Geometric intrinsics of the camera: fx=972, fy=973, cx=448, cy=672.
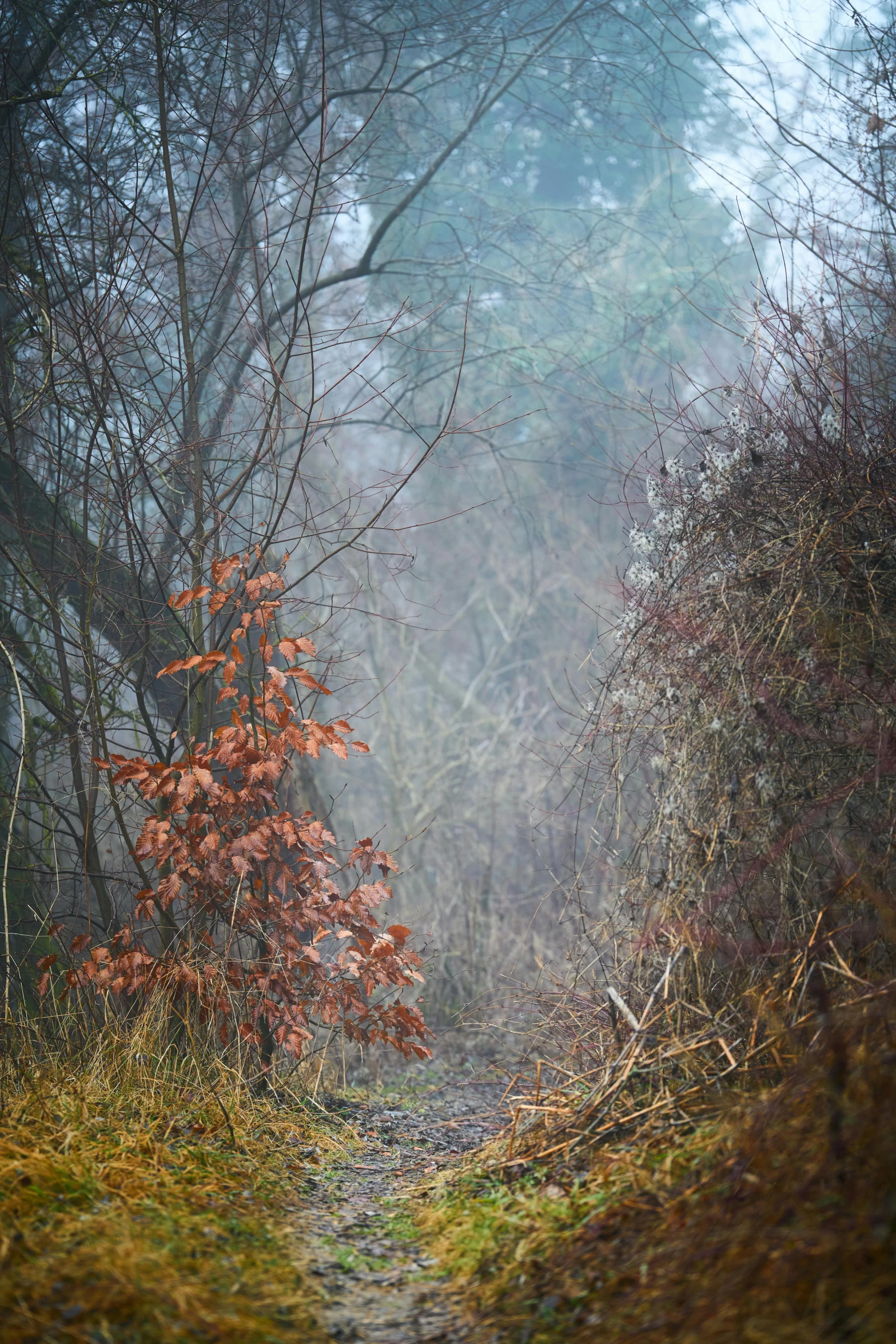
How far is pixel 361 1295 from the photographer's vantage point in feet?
7.54

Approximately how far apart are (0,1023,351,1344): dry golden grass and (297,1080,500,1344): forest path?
0.09 m

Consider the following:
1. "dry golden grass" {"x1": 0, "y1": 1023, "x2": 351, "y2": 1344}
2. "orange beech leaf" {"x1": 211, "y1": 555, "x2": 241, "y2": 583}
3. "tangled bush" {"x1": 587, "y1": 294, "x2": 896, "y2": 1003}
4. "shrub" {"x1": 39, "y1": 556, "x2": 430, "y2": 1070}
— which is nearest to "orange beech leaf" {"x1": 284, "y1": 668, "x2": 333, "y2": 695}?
"shrub" {"x1": 39, "y1": 556, "x2": 430, "y2": 1070}

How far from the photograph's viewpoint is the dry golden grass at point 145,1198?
1874 mm

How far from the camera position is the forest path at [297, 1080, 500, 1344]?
213cm

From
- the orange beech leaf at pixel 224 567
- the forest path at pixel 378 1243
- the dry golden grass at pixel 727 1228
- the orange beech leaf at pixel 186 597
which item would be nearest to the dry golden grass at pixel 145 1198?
the forest path at pixel 378 1243

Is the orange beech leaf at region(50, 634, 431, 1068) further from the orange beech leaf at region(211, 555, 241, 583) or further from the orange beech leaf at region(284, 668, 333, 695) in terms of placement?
the orange beech leaf at region(211, 555, 241, 583)

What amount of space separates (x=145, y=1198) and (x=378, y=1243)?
643 millimetres

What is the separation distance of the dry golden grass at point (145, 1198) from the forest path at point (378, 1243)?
3.4 inches

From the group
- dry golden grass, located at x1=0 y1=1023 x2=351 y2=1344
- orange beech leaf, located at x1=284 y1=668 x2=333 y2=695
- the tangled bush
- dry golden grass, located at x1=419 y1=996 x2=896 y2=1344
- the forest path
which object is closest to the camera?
dry golden grass, located at x1=419 y1=996 x2=896 y2=1344

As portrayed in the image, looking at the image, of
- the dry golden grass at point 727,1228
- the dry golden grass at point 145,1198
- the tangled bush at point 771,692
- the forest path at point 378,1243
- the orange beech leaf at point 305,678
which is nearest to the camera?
the dry golden grass at point 727,1228

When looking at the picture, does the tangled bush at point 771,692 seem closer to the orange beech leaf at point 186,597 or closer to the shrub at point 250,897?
the shrub at point 250,897

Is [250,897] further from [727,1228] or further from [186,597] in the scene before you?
[727,1228]

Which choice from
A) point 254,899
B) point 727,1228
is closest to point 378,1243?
point 727,1228

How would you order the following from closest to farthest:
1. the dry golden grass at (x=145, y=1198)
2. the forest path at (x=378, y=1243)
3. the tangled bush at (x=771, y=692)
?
1. the dry golden grass at (x=145, y=1198)
2. the forest path at (x=378, y=1243)
3. the tangled bush at (x=771, y=692)
